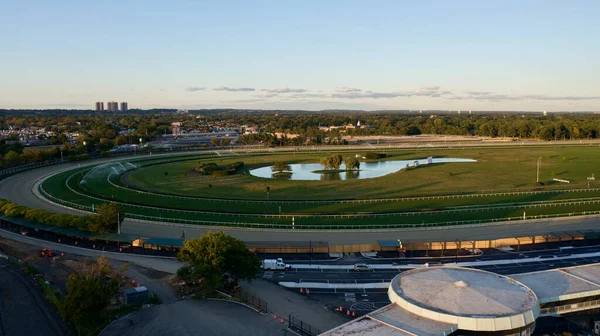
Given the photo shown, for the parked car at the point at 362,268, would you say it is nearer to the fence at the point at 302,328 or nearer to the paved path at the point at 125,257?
the fence at the point at 302,328

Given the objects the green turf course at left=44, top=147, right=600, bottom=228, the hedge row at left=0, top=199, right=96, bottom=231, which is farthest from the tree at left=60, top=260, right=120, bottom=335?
the green turf course at left=44, top=147, right=600, bottom=228

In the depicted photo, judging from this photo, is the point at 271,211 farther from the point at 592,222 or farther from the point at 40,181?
the point at 40,181

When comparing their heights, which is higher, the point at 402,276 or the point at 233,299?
the point at 402,276

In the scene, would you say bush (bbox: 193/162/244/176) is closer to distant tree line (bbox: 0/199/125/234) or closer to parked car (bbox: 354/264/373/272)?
distant tree line (bbox: 0/199/125/234)

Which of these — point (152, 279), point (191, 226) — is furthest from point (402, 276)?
point (191, 226)

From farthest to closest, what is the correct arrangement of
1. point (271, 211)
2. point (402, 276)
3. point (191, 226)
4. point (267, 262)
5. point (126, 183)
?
point (126, 183), point (271, 211), point (191, 226), point (267, 262), point (402, 276)

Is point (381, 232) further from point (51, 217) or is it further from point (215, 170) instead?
point (215, 170)
